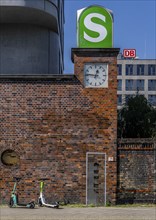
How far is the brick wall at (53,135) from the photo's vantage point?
2067cm

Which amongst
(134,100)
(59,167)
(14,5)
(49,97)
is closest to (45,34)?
(14,5)

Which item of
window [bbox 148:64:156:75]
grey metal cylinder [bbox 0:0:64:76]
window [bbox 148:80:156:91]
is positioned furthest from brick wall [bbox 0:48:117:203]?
window [bbox 148:64:156:75]

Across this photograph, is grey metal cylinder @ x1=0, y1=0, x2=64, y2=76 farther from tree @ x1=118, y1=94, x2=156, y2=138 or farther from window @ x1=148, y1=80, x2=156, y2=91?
window @ x1=148, y1=80, x2=156, y2=91

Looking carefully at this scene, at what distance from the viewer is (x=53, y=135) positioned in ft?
68.0

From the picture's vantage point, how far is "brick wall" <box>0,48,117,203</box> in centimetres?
2067

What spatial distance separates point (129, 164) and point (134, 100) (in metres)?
27.6

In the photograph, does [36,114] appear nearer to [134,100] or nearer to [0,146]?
[0,146]

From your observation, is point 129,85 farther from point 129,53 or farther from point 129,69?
point 129,53

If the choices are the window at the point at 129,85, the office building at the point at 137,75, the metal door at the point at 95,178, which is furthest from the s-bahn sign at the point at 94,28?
the window at the point at 129,85

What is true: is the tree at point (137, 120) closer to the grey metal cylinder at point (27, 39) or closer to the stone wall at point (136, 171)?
the grey metal cylinder at point (27, 39)

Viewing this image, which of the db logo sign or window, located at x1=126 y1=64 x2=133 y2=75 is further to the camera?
window, located at x1=126 y1=64 x2=133 y2=75

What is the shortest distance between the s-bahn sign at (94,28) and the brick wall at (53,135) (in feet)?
6.09

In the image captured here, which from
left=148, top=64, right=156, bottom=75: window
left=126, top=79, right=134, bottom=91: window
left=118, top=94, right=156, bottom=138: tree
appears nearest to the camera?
left=118, top=94, right=156, bottom=138: tree

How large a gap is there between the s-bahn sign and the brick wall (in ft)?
6.09
